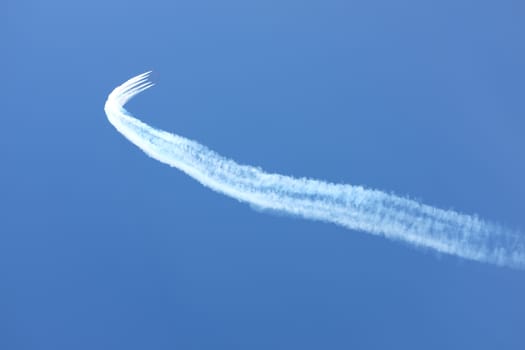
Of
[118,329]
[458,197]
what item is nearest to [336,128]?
[458,197]

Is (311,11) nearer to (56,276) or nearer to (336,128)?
(336,128)

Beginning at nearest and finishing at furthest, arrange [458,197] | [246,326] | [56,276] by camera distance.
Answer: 1. [458,197]
2. [246,326]
3. [56,276]

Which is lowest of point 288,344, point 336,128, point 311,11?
point 288,344

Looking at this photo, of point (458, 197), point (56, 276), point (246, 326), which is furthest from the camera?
point (56, 276)

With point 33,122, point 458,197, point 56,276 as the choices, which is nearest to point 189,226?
point 56,276

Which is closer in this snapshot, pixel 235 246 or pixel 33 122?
pixel 235 246

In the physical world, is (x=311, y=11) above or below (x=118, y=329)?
above

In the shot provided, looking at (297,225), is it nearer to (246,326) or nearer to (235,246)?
(235,246)
